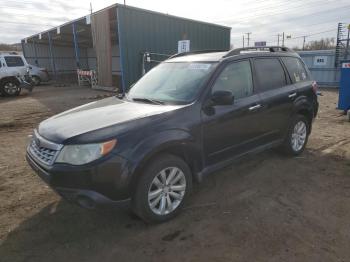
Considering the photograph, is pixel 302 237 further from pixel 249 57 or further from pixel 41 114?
pixel 41 114

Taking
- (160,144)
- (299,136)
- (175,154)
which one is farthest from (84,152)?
(299,136)

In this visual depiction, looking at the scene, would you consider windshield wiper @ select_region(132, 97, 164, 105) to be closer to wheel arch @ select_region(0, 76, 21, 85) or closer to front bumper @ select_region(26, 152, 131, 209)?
front bumper @ select_region(26, 152, 131, 209)

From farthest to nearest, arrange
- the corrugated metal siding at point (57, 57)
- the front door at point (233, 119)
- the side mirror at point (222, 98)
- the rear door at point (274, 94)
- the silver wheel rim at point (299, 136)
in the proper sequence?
1. the corrugated metal siding at point (57, 57)
2. the silver wheel rim at point (299, 136)
3. the rear door at point (274, 94)
4. the front door at point (233, 119)
5. the side mirror at point (222, 98)

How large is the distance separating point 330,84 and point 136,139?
57.8 ft

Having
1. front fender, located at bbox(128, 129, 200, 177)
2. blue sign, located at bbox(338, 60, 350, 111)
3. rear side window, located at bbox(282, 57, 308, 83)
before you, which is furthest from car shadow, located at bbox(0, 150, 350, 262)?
blue sign, located at bbox(338, 60, 350, 111)

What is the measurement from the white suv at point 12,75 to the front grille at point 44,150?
1337 cm

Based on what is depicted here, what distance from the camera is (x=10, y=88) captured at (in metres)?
14.8

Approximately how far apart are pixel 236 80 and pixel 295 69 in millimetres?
1723

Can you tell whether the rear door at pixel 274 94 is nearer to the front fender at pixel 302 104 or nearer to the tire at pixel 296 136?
the front fender at pixel 302 104

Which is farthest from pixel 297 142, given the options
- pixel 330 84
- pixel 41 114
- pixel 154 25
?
pixel 330 84

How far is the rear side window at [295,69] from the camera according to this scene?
495 cm

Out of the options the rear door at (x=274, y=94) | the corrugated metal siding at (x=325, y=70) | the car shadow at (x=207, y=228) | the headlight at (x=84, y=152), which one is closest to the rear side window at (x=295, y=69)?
the rear door at (x=274, y=94)

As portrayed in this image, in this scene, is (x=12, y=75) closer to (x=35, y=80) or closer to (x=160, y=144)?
(x=35, y=80)

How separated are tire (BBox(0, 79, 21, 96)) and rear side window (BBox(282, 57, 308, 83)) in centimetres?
1410
